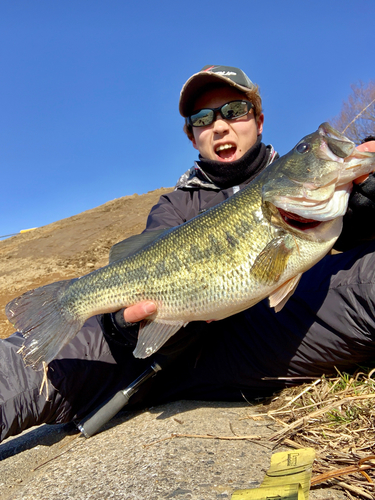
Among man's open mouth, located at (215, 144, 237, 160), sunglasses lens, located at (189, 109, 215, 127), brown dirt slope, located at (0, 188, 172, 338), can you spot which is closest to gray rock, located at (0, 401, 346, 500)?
man's open mouth, located at (215, 144, 237, 160)

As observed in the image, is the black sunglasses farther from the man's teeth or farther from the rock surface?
the rock surface

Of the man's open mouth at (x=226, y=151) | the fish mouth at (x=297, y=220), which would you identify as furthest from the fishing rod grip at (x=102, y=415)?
the man's open mouth at (x=226, y=151)

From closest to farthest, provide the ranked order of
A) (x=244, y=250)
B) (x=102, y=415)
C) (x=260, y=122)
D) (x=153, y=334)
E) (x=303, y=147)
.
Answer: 1. (x=244, y=250)
2. (x=303, y=147)
3. (x=153, y=334)
4. (x=102, y=415)
5. (x=260, y=122)

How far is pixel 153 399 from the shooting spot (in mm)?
3158

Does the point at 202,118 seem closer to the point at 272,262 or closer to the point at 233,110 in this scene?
the point at 233,110

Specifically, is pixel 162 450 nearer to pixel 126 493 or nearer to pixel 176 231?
pixel 126 493

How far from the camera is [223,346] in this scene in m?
2.87

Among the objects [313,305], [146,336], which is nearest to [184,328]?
[146,336]

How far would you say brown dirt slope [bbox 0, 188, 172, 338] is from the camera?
38.1 feet

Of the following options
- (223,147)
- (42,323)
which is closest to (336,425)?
(42,323)

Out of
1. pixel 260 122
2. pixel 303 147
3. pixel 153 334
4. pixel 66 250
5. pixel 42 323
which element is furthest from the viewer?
pixel 66 250

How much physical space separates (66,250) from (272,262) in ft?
42.8

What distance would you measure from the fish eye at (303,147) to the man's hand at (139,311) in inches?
52.6

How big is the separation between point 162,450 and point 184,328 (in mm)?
773
